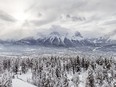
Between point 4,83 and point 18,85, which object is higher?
point 4,83

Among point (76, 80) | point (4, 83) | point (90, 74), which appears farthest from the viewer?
point (76, 80)

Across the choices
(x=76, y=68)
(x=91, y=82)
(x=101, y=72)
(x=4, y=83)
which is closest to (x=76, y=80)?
(x=101, y=72)

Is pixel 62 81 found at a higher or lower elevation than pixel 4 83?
lower

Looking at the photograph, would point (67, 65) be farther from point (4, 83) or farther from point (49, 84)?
point (4, 83)

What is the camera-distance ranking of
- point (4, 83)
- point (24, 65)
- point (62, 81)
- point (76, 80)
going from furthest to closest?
point (24, 65)
point (76, 80)
point (62, 81)
point (4, 83)

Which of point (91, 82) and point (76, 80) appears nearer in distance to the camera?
point (91, 82)

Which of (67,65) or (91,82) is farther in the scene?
(67,65)

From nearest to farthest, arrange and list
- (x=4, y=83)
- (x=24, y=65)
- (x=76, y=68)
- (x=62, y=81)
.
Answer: (x=4, y=83) → (x=62, y=81) → (x=76, y=68) → (x=24, y=65)

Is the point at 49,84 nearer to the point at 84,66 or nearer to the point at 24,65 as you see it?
the point at 84,66

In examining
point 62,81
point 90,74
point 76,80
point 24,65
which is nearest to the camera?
point 90,74

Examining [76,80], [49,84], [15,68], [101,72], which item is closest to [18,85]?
[49,84]
